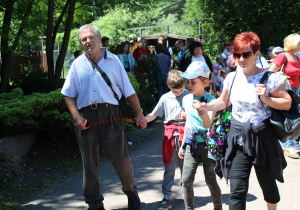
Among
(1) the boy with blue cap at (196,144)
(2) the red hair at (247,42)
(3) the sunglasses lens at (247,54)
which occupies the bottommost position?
(1) the boy with blue cap at (196,144)

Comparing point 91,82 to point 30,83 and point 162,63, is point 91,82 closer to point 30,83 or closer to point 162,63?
point 162,63

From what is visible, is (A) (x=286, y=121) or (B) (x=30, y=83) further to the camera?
(B) (x=30, y=83)

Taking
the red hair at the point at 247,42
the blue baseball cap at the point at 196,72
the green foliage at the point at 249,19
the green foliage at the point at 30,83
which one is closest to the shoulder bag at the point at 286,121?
the red hair at the point at 247,42

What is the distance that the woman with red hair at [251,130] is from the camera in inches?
129

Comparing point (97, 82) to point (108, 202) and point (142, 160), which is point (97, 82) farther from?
point (142, 160)

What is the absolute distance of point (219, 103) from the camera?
361 cm

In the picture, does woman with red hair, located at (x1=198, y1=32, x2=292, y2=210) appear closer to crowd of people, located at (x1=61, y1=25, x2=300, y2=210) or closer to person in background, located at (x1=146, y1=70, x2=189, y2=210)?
crowd of people, located at (x1=61, y1=25, x2=300, y2=210)

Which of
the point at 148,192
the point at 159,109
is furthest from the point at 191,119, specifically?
the point at 148,192

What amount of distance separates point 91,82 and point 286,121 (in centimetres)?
207

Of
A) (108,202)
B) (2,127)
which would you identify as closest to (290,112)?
(108,202)

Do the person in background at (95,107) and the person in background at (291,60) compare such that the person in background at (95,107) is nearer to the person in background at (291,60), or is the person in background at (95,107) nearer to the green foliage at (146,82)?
the person in background at (291,60)

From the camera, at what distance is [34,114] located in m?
→ 5.93

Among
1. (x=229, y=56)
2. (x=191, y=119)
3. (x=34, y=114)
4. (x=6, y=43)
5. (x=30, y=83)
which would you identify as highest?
(x=6, y=43)

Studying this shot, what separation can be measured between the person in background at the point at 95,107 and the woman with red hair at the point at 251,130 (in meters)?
1.23
